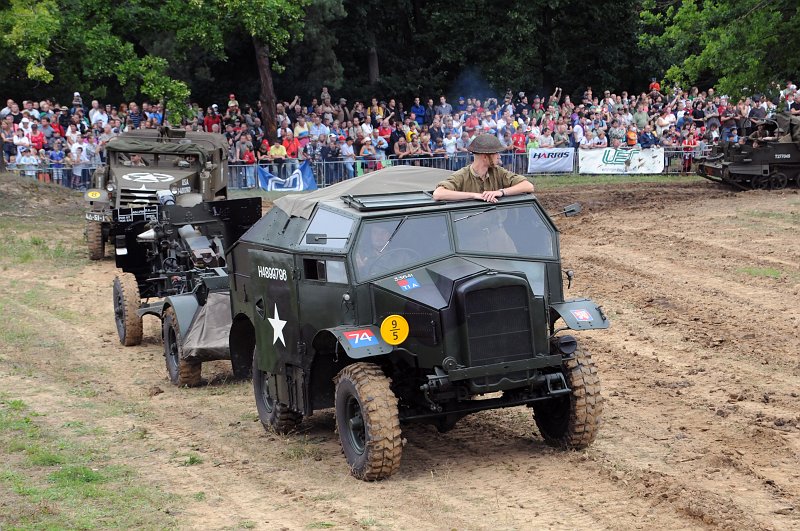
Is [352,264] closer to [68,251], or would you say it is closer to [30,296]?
[30,296]

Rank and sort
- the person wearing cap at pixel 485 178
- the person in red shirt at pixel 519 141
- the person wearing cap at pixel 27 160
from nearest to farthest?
the person wearing cap at pixel 485 178, the person wearing cap at pixel 27 160, the person in red shirt at pixel 519 141

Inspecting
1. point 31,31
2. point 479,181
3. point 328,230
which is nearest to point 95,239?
point 31,31

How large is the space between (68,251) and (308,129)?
8.92m

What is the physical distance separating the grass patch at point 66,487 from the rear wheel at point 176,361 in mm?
1806

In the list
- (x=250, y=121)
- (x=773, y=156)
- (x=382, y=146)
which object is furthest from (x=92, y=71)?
(x=773, y=156)

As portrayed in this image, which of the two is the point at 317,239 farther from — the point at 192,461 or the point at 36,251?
the point at 36,251

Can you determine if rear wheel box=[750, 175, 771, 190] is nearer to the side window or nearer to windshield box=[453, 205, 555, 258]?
windshield box=[453, 205, 555, 258]

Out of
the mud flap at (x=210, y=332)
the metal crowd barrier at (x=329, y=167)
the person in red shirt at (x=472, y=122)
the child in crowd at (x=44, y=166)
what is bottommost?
the mud flap at (x=210, y=332)

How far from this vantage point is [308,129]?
29.8m

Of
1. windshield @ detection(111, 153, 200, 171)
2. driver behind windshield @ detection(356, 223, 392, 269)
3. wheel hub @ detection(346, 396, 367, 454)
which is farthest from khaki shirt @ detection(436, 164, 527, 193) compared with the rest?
windshield @ detection(111, 153, 200, 171)

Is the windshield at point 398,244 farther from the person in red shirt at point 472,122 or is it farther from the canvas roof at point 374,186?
the person in red shirt at point 472,122

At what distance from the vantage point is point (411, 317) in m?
8.50

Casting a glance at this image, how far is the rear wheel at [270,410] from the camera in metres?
10.0

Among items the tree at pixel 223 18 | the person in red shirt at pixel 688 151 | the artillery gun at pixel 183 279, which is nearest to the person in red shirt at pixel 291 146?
the tree at pixel 223 18
